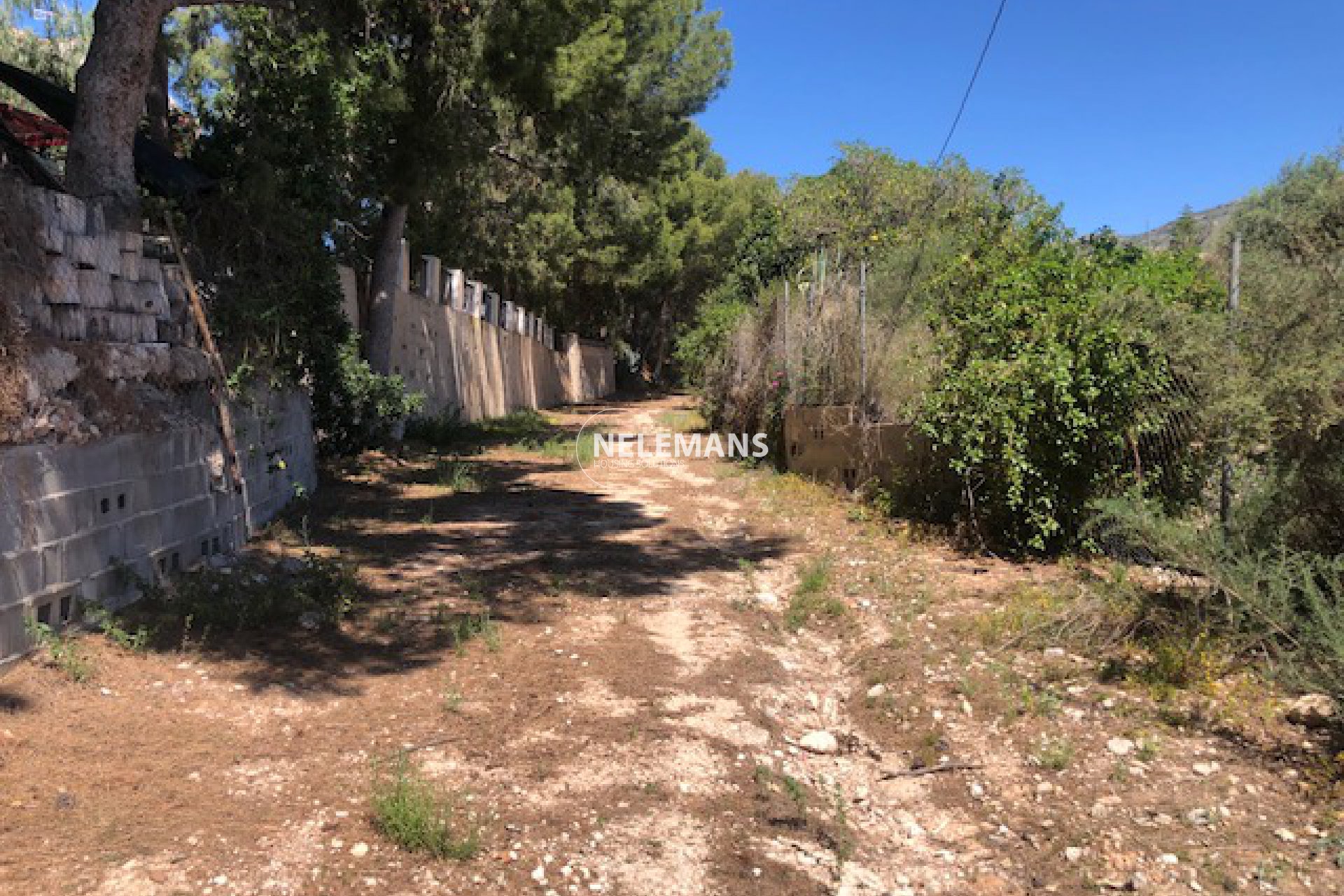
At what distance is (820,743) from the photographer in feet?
12.8

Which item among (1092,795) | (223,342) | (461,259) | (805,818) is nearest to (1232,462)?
(1092,795)

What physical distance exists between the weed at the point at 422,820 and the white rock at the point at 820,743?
157cm

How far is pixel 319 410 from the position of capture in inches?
400

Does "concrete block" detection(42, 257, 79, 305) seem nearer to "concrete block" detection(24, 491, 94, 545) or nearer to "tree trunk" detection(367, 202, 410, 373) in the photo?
"concrete block" detection(24, 491, 94, 545)

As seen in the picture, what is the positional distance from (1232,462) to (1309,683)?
166cm

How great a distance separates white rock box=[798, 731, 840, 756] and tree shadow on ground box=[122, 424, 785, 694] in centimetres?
195

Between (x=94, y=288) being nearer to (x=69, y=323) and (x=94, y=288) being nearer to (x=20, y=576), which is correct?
(x=69, y=323)

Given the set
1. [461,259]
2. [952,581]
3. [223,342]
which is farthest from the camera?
[461,259]

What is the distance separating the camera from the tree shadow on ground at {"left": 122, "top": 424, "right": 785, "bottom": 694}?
4.52m

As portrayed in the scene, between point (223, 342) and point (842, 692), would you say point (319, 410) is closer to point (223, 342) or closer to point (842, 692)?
point (223, 342)

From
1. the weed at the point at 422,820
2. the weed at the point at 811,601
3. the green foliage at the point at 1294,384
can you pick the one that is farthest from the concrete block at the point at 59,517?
the green foliage at the point at 1294,384

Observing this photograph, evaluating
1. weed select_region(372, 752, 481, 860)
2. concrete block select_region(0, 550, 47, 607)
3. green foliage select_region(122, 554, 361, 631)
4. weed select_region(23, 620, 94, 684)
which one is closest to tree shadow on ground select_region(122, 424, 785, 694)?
green foliage select_region(122, 554, 361, 631)

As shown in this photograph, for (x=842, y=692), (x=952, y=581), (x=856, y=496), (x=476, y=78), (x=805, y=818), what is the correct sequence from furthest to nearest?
(x=476, y=78) < (x=856, y=496) < (x=952, y=581) < (x=842, y=692) < (x=805, y=818)

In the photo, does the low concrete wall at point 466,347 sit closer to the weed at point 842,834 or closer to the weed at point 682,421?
the weed at point 682,421
